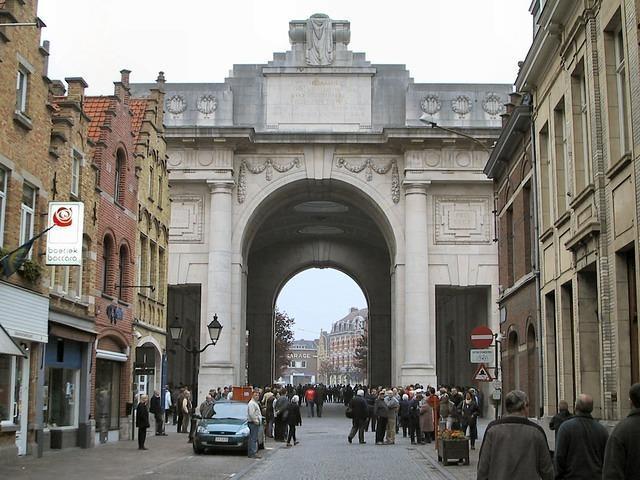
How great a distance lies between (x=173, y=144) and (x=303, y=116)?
21.1 feet

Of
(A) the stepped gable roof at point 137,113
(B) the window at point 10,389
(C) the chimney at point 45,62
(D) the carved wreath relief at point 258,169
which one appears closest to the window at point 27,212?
(B) the window at point 10,389

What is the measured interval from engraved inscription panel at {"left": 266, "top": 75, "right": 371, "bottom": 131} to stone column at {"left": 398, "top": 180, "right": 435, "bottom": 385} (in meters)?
4.34

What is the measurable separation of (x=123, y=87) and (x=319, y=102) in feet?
61.2

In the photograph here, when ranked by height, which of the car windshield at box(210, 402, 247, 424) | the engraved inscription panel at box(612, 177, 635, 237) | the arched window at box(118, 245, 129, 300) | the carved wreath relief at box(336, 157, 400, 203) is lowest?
the car windshield at box(210, 402, 247, 424)

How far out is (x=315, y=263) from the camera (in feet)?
224

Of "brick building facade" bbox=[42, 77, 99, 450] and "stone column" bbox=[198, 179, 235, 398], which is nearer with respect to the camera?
"brick building facade" bbox=[42, 77, 99, 450]

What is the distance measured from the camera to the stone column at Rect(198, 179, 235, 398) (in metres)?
45.2

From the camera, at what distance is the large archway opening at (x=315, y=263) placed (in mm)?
60312

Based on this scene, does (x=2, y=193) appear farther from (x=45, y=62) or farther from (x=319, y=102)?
(x=319, y=102)

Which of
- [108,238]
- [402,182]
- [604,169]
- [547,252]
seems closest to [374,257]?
[402,182]

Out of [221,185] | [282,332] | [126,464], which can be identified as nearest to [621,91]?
[126,464]

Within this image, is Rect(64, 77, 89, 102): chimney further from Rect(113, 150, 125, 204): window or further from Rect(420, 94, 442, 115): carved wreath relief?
Rect(420, 94, 442, 115): carved wreath relief

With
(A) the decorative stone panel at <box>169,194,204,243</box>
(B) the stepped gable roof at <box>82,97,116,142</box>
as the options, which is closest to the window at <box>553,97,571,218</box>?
(B) the stepped gable roof at <box>82,97,116,142</box>

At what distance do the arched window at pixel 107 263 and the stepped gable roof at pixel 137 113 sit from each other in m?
5.25
